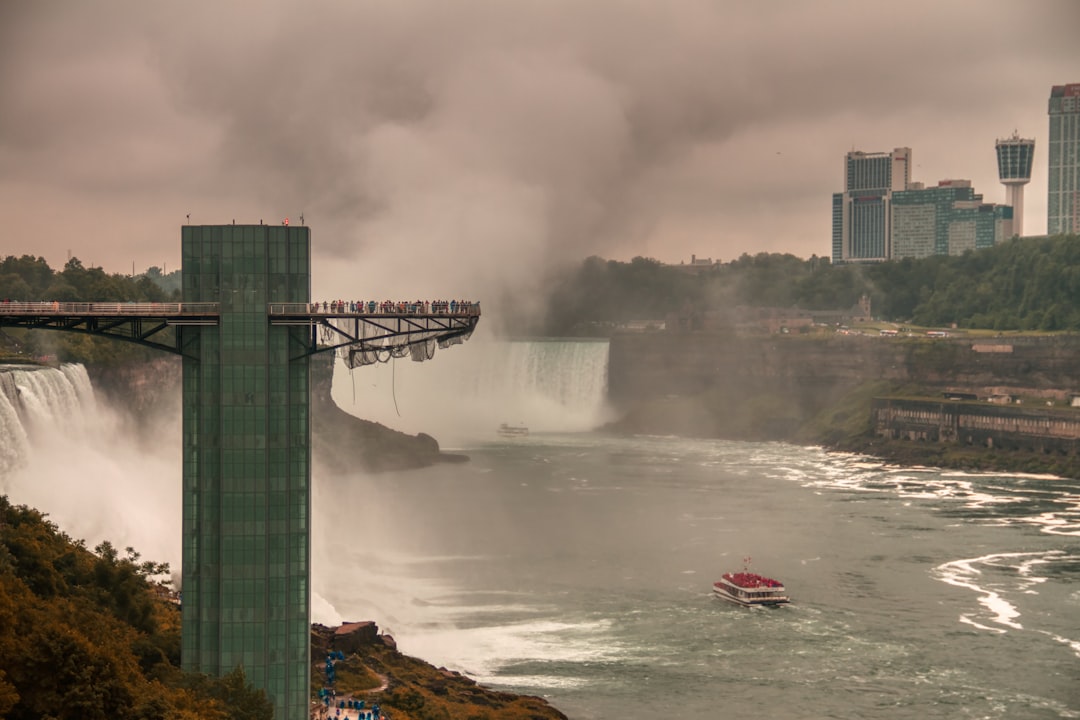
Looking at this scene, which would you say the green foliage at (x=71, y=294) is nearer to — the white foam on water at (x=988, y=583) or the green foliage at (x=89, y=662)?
the green foliage at (x=89, y=662)

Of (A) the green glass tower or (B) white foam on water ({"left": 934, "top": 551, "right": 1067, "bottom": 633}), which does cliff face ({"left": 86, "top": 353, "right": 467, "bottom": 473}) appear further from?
(A) the green glass tower

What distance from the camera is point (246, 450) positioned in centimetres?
3069

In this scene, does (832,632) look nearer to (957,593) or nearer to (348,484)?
(957,593)

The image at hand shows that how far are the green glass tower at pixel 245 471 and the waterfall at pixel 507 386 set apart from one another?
441 feet

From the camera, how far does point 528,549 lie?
3152 inches

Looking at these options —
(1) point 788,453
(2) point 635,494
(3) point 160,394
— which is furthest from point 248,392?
(1) point 788,453

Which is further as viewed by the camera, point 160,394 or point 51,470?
point 160,394

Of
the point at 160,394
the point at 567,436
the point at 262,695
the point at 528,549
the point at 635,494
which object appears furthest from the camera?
the point at 567,436

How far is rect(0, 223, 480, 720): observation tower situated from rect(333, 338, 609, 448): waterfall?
134m

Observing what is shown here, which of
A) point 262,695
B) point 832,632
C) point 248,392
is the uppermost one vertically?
point 248,392

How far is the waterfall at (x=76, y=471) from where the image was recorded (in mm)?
60031

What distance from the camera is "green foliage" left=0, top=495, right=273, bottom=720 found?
27516 millimetres

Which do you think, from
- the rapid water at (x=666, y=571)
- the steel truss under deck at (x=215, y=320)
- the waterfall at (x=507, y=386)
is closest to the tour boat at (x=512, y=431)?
the waterfall at (x=507, y=386)

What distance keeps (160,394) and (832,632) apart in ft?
140
